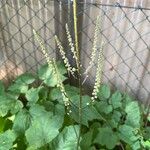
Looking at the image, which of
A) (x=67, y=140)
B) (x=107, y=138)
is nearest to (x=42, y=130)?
(x=67, y=140)

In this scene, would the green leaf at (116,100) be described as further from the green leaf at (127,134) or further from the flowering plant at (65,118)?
the green leaf at (127,134)

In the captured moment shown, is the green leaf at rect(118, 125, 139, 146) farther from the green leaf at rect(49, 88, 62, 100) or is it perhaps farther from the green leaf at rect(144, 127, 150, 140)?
the green leaf at rect(49, 88, 62, 100)

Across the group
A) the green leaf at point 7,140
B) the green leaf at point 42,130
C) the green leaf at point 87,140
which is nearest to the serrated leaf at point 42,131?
the green leaf at point 42,130

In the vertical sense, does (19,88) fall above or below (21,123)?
above

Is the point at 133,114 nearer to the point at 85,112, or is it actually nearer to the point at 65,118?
the point at 85,112

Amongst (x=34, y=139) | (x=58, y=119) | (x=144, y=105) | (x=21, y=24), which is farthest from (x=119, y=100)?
(x=21, y=24)

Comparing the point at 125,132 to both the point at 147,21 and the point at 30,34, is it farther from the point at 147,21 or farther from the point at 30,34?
the point at 30,34

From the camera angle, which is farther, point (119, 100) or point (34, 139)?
point (119, 100)
